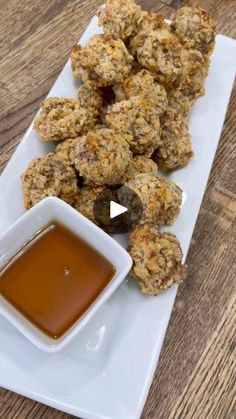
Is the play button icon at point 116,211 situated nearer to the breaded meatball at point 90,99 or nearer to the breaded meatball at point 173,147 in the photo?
the breaded meatball at point 173,147

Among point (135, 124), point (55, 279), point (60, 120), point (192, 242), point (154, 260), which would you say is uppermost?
point (60, 120)

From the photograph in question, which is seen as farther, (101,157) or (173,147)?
(173,147)

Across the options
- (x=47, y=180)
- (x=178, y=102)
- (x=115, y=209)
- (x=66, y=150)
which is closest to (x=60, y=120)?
(x=66, y=150)

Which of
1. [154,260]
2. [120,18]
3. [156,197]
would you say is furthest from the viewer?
[120,18]

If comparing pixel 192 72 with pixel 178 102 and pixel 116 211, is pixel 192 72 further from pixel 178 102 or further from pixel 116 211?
pixel 116 211

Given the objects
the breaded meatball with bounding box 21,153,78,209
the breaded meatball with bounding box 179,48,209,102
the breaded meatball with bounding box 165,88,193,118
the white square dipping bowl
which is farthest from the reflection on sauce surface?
the breaded meatball with bounding box 179,48,209,102
